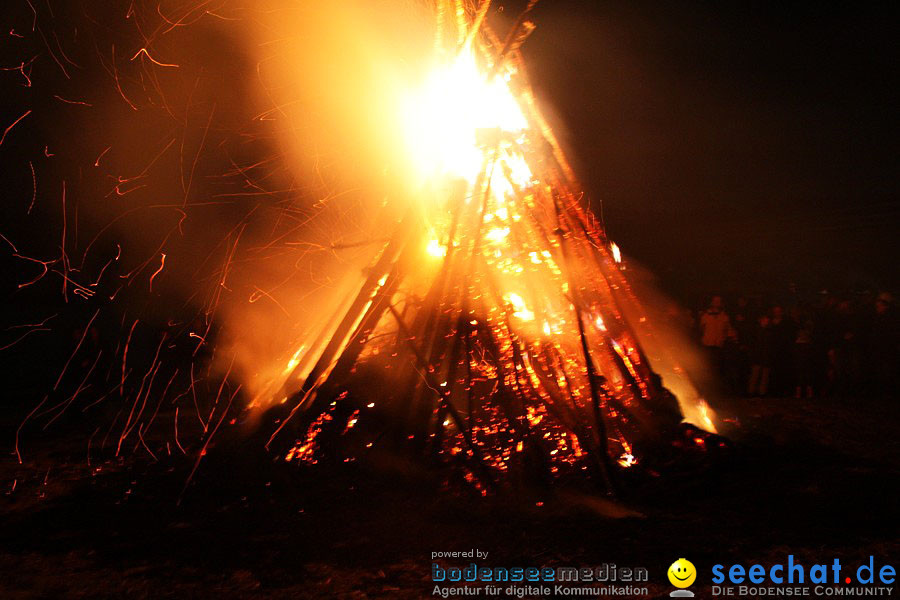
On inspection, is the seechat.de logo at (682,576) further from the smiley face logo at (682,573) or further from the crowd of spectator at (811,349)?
the crowd of spectator at (811,349)

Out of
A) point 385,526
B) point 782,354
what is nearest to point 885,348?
point 782,354

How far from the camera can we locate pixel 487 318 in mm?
5254

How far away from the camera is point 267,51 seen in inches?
274

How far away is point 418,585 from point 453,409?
1.93 m

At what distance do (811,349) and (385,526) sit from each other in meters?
6.63

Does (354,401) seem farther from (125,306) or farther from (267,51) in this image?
(125,306)

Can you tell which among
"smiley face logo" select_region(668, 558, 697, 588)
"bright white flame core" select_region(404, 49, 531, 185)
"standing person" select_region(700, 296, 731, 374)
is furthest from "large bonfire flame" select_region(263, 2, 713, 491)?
"standing person" select_region(700, 296, 731, 374)

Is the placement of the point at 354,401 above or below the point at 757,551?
above

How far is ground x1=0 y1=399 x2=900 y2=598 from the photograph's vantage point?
3098 mm

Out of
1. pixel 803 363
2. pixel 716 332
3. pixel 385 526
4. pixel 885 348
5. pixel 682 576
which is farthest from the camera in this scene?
pixel 716 332

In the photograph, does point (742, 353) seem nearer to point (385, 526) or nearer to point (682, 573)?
point (682, 573)

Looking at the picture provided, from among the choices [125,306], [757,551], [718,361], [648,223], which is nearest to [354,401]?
[757,551]

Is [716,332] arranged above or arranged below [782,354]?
above

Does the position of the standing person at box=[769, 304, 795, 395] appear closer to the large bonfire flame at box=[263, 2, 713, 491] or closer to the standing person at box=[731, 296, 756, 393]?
the standing person at box=[731, 296, 756, 393]
